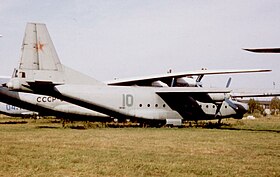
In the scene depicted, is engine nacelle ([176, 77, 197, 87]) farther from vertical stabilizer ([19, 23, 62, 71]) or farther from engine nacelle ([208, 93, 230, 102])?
vertical stabilizer ([19, 23, 62, 71])

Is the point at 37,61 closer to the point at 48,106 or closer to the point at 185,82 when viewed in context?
the point at 48,106

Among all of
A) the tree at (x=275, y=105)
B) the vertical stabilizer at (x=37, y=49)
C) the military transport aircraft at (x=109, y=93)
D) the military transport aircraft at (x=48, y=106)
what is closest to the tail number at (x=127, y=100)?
the military transport aircraft at (x=109, y=93)

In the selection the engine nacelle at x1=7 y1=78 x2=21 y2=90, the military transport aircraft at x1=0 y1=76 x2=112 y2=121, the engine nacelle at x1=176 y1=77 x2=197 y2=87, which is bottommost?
the military transport aircraft at x1=0 y1=76 x2=112 y2=121

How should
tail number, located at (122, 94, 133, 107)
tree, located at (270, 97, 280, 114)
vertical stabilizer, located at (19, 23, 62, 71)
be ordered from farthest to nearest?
tree, located at (270, 97, 280, 114)
tail number, located at (122, 94, 133, 107)
vertical stabilizer, located at (19, 23, 62, 71)

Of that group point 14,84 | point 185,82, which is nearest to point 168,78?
point 185,82

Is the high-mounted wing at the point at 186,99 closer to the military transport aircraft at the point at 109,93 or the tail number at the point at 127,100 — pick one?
the military transport aircraft at the point at 109,93

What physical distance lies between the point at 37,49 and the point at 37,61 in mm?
690

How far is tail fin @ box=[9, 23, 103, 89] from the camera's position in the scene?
20.5 m

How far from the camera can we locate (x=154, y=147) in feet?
42.5

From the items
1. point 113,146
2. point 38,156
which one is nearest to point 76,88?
point 113,146

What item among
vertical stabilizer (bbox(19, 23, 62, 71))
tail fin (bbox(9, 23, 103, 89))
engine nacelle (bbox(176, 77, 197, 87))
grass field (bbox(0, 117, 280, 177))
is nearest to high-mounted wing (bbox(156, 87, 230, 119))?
engine nacelle (bbox(176, 77, 197, 87))

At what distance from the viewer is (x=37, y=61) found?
20938 millimetres

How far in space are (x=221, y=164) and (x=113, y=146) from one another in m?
4.90

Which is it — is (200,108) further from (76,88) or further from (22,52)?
(22,52)
